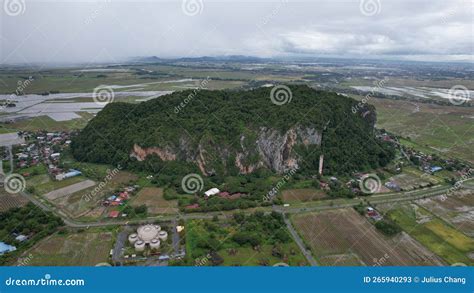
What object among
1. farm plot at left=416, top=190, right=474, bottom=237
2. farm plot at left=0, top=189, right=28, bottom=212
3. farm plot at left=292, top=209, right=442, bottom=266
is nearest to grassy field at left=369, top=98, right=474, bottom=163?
farm plot at left=416, top=190, right=474, bottom=237

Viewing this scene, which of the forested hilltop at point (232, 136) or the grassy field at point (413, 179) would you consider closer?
the grassy field at point (413, 179)

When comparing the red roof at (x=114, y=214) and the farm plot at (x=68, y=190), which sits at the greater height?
the farm plot at (x=68, y=190)

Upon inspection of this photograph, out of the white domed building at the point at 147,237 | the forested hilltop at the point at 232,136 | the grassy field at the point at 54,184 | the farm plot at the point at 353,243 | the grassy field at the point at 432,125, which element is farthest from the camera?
the grassy field at the point at 432,125

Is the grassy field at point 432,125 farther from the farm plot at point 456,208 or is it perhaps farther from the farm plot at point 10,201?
the farm plot at point 10,201

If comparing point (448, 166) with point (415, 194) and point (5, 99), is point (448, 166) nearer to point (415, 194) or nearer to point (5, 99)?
point (415, 194)

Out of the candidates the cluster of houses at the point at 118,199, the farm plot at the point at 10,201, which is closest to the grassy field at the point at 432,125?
the cluster of houses at the point at 118,199

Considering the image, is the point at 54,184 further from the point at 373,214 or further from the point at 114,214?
the point at 373,214

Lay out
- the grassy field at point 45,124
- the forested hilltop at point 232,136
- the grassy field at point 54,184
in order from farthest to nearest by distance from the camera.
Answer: the grassy field at point 45,124 < the forested hilltop at point 232,136 < the grassy field at point 54,184

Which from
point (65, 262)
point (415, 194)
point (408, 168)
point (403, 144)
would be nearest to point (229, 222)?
point (65, 262)
